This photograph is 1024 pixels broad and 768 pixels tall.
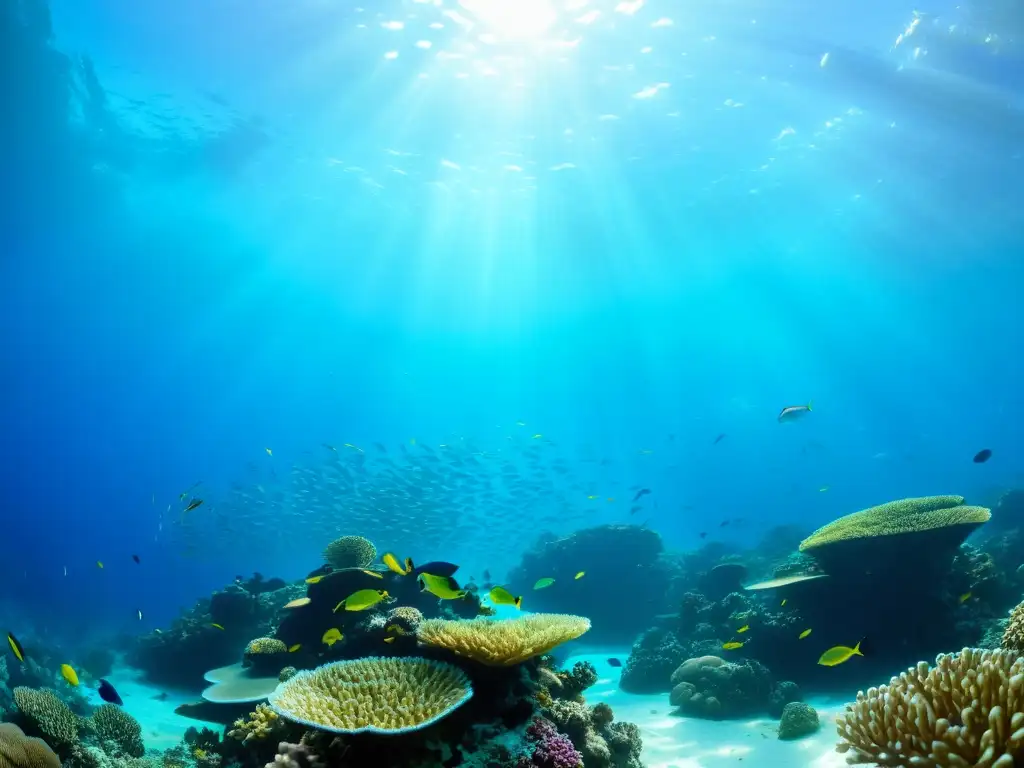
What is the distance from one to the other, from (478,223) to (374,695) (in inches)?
1531

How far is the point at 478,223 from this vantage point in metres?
40.0

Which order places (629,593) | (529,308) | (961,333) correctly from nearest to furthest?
(629,593), (529,308), (961,333)

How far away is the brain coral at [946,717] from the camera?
104 inches

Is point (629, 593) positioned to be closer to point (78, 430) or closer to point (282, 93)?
point (282, 93)

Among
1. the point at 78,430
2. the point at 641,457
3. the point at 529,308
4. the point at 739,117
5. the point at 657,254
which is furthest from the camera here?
the point at 641,457

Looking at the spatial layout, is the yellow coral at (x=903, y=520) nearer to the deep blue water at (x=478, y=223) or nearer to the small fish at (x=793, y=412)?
the small fish at (x=793, y=412)

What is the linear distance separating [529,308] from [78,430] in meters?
108

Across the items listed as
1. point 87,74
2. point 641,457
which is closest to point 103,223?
point 87,74

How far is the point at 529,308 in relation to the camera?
59.0m

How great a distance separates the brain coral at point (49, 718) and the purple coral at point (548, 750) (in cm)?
551

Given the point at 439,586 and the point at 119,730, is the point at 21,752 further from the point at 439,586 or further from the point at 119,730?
the point at 439,586

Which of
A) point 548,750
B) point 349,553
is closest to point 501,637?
point 548,750

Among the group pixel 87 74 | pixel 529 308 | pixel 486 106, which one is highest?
pixel 529 308

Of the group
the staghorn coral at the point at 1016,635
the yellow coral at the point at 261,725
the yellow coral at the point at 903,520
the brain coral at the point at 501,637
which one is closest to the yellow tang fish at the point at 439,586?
the brain coral at the point at 501,637
